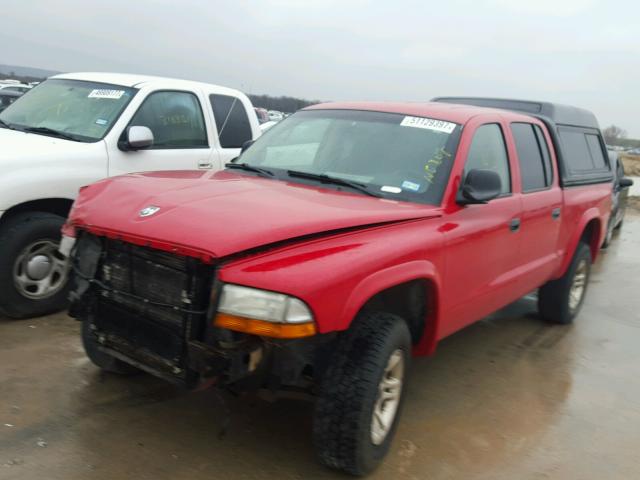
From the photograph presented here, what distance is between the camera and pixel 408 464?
3.19 meters

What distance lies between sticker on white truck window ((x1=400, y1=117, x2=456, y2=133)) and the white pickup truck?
237cm

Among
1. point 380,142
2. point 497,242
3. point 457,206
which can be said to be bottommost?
point 497,242

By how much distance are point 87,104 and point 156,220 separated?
3.27 m

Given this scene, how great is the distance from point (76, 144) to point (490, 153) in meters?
3.27

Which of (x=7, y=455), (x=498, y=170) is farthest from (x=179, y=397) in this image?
(x=498, y=170)

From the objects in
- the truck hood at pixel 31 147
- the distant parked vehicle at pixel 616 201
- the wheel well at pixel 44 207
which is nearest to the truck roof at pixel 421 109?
the truck hood at pixel 31 147

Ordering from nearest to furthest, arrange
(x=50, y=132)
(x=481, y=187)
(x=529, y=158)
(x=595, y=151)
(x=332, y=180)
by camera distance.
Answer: (x=481, y=187) < (x=332, y=180) < (x=529, y=158) < (x=50, y=132) < (x=595, y=151)

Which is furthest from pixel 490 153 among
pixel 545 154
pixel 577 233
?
pixel 577 233

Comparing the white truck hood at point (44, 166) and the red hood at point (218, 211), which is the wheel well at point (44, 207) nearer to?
the white truck hood at point (44, 166)

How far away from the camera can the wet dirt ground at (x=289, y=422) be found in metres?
3.02

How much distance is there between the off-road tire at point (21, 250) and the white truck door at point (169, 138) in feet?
2.45

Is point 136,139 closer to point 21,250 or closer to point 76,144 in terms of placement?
point 76,144

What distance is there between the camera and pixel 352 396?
2.77m

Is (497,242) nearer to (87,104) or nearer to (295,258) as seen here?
(295,258)
